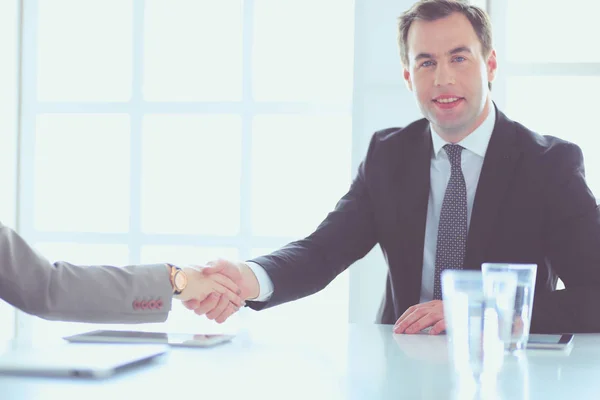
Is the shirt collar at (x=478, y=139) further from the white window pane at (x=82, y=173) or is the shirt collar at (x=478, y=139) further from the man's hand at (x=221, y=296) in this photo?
the white window pane at (x=82, y=173)

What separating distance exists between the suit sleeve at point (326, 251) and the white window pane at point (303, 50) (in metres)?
1.15

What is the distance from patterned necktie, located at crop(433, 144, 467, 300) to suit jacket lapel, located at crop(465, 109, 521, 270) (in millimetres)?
29

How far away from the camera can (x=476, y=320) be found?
0.99 metres

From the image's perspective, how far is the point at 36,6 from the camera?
369 cm

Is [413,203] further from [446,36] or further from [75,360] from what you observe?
[75,360]

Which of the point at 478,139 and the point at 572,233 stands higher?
the point at 478,139

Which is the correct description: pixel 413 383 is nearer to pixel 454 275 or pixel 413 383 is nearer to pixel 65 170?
pixel 454 275

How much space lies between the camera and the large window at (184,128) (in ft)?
11.5

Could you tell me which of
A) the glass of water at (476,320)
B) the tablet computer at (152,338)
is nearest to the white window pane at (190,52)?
the tablet computer at (152,338)

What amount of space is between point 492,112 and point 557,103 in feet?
3.44

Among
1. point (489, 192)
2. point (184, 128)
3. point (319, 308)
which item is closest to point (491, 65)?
point (489, 192)

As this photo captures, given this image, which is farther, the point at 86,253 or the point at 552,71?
the point at 86,253

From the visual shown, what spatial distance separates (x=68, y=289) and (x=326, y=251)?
3.17 feet

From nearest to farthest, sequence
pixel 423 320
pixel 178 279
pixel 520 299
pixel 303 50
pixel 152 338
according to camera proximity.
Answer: pixel 520 299 → pixel 152 338 → pixel 423 320 → pixel 178 279 → pixel 303 50
